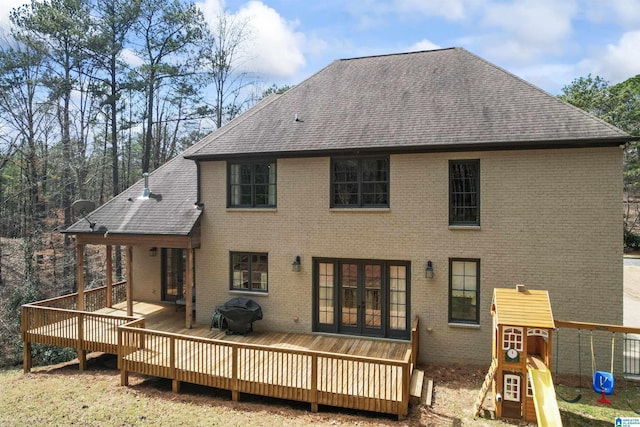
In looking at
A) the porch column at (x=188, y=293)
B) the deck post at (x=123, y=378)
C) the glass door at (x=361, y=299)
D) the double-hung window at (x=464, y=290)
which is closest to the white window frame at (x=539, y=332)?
the double-hung window at (x=464, y=290)

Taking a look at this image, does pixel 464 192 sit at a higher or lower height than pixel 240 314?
higher

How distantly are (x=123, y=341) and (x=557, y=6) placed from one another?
1476cm

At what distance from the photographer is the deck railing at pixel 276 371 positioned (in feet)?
24.3

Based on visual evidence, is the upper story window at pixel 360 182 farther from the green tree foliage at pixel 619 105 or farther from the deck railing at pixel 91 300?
the green tree foliage at pixel 619 105

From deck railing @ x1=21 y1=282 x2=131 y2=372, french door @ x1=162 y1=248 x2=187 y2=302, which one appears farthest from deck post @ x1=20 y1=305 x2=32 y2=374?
french door @ x1=162 y1=248 x2=187 y2=302

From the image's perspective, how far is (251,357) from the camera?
30.9 ft

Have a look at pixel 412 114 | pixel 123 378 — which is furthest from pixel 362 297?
pixel 123 378

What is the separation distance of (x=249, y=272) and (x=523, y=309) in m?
7.57

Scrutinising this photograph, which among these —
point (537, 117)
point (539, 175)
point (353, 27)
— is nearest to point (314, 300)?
point (539, 175)

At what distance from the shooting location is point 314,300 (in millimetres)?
11008

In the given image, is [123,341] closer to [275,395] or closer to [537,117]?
[275,395]

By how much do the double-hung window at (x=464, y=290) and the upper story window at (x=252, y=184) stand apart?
5.59 meters

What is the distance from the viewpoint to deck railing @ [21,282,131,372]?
10438 mm

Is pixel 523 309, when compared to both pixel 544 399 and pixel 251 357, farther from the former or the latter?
pixel 251 357
